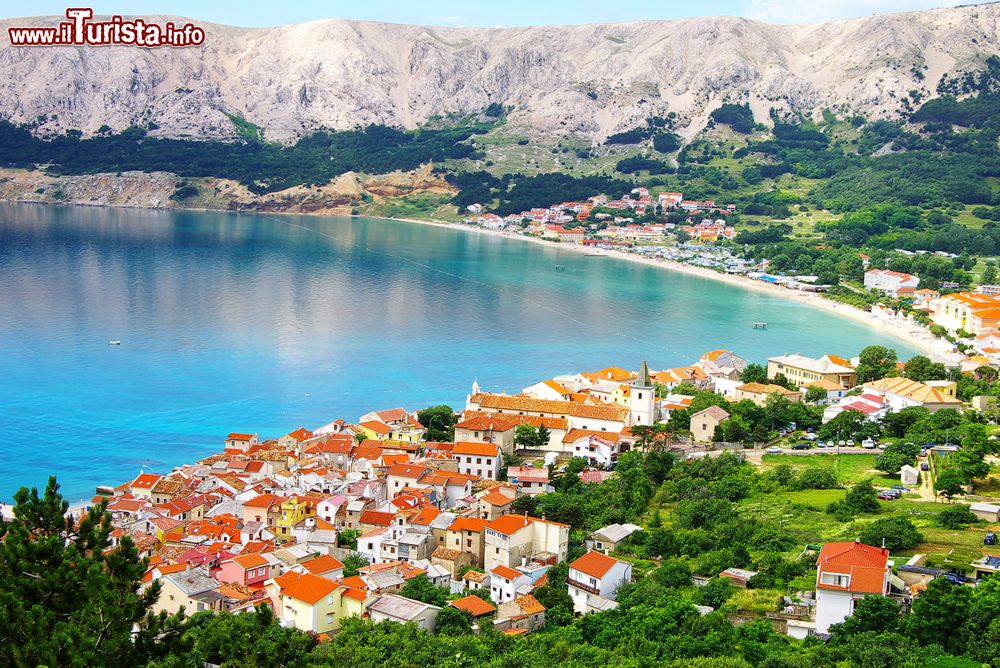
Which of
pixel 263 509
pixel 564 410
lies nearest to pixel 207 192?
pixel 564 410

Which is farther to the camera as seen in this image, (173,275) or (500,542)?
(173,275)

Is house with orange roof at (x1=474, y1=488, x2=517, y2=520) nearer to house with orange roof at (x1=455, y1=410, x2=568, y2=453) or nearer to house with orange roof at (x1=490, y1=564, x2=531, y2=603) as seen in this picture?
→ house with orange roof at (x1=490, y1=564, x2=531, y2=603)

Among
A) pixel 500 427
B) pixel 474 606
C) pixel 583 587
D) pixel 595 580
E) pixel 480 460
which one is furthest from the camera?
pixel 500 427

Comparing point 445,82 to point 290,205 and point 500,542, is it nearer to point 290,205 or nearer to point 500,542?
point 290,205

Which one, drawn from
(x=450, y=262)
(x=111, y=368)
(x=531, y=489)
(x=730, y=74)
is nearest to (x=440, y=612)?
(x=531, y=489)

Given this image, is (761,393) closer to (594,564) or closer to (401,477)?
(401,477)

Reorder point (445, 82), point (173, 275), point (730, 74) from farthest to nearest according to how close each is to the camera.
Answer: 1. point (445, 82)
2. point (730, 74)
3. point (173, 275)

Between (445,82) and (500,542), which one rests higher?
(445,82)
